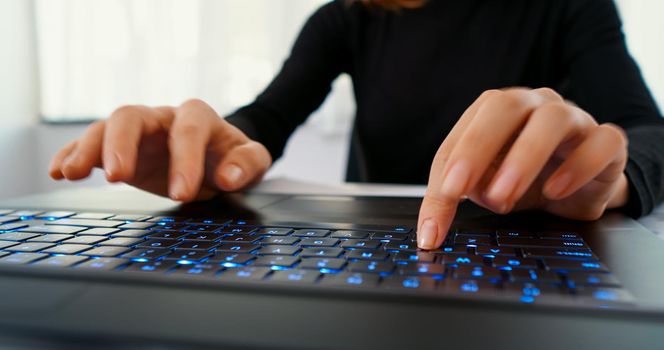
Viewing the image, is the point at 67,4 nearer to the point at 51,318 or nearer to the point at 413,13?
the point at 413,13

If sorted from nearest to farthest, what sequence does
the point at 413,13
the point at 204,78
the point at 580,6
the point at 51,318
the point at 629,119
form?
1. the point at 51,318
2. the point at 629,119
3. the point at 580,6
4. the point at 413,13
5. the point at 204,78

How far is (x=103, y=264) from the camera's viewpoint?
0.93 ft

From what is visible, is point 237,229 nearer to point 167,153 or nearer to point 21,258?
point 21,258

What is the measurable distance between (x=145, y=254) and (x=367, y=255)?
0.13 m

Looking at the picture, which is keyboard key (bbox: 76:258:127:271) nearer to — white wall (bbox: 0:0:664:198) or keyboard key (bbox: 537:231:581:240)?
keyboard key (bbox: 537:231:581:240)

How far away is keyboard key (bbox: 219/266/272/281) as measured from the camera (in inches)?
10.0

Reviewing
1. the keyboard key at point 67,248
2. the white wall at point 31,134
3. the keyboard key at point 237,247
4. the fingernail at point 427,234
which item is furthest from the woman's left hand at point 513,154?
the white wall at point 31,134

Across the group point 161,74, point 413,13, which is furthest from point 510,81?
point 161,74

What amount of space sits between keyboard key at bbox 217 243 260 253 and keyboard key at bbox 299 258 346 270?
0.15 feet

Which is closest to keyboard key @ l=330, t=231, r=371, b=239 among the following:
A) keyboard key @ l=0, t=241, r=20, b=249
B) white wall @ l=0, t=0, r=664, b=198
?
keyboard key @ l=0, t=241, r=20, b=249

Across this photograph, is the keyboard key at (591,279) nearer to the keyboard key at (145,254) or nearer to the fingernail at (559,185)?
the fingernail at (559,185)

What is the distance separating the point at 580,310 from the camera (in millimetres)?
210

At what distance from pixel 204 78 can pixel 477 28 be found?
3.76 ft

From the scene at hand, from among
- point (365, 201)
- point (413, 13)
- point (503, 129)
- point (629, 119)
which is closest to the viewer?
point (503, 129)
